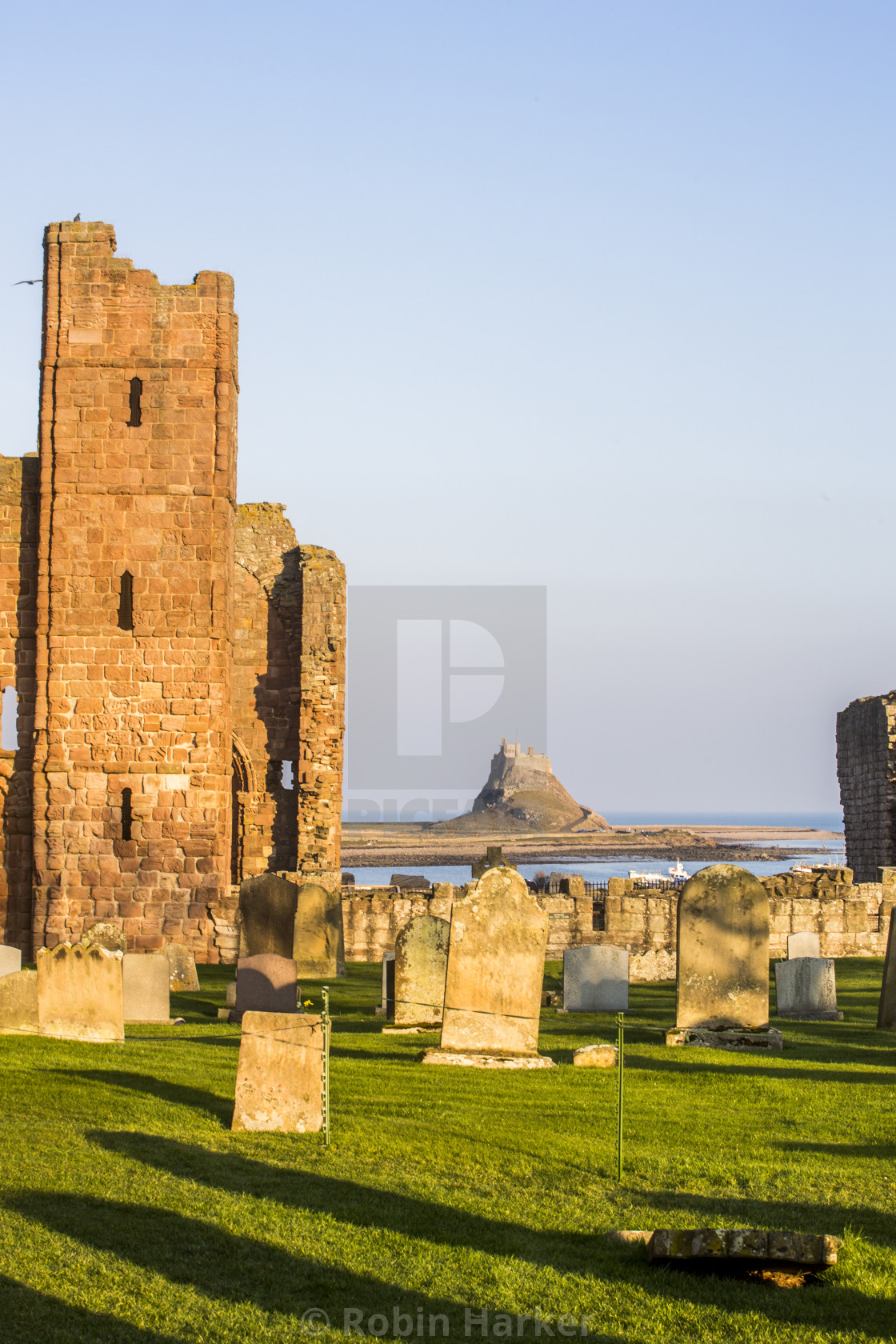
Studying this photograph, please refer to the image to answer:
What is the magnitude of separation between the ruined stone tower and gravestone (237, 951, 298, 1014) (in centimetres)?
822

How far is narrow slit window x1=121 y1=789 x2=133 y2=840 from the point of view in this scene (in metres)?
21.4

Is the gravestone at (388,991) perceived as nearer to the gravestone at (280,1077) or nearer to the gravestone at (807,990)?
the gravestone at (807,990)

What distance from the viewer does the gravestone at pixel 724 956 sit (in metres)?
12.2

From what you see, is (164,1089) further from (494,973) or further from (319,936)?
(319,936)

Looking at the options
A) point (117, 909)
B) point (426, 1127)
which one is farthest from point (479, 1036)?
point (117, 909)

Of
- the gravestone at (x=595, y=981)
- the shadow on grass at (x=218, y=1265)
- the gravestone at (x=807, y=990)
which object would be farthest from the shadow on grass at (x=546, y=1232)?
the gravestone at (x=807, y=990)

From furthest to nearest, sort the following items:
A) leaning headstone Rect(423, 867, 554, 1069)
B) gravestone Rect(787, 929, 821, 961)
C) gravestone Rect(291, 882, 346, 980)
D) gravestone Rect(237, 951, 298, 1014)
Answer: gravestone Rect(291, 882, 346, 980) < gravestone Rect(787, 929, 821, 961) < gravestone Rect(237, 951, 298, 1014) < leaning headstone Rect(423, 867, 554, 1069)

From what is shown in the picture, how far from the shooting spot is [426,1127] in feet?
27.5

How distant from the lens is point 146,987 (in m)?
13.4

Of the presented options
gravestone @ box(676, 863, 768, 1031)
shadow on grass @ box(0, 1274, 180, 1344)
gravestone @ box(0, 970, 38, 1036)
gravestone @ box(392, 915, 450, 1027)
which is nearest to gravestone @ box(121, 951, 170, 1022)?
gravestone @ box(0, 970, 38, 1036)

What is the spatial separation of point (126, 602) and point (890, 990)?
13251 millimetres

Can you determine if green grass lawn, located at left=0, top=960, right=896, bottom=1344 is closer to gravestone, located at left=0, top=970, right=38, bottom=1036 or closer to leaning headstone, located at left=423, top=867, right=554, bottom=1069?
gravestone, located at left=0, top=970, right=38, bottom=1036

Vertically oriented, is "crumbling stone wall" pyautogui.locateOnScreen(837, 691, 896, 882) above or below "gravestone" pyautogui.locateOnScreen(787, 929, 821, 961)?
above

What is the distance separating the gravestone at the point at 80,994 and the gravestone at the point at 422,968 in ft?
Answer: 9.62
